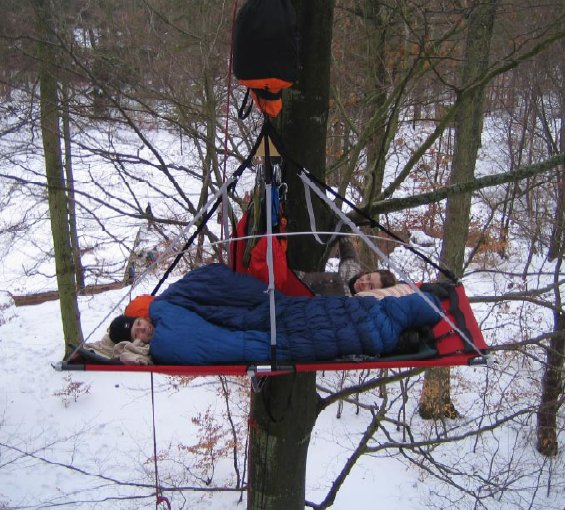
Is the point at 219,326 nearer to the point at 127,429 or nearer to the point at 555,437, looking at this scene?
the point at 127,429

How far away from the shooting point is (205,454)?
6.77 m

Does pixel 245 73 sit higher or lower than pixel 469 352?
higher

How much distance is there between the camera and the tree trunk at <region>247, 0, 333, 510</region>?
2.25 m

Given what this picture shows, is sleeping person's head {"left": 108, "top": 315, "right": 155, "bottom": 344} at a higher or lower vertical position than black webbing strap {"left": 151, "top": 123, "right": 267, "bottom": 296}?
lower

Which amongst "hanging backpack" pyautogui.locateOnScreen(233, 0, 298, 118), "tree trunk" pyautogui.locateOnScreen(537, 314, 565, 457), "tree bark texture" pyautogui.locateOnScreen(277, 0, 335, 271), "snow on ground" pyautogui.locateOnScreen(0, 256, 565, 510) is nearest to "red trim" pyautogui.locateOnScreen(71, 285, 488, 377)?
"tree bark texture" pyautogui.locateOnScreen(277, 0, 335, 271)

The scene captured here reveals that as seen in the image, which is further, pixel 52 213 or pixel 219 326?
pixel 52 213

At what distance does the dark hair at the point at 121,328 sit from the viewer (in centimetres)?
213

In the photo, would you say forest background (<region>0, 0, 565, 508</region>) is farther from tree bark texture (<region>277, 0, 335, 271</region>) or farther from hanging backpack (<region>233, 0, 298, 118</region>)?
hanging backpack (<region>233, 0, 298, 118</region>)

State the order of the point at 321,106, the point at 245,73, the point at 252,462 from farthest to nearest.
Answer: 1. the point at 252,462
2. the point at 321,106
3. the point at 245,73

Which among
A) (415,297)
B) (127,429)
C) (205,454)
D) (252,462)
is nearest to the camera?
(415,297)

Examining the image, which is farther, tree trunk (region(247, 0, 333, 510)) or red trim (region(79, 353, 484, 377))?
tree trunk (region(247, 0, 333, 510))

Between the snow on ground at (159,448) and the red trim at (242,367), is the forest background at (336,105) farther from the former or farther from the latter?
the red trim at (242,367)

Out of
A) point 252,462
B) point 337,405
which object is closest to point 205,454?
point 337,405

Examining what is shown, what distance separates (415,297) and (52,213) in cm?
649
